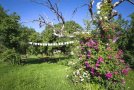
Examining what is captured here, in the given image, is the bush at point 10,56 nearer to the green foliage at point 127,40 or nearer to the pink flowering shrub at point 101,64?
the green foliage at point 127,40

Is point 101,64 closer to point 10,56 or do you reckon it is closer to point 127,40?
point 127,40

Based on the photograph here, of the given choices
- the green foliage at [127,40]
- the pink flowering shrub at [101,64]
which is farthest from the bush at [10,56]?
the pink flowering shrub at [101,64]

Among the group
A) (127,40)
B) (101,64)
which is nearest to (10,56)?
(127,40)

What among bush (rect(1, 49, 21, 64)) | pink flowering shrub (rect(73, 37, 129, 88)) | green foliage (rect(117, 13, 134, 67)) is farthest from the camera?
bush (rect(1, 49, 21, 64))

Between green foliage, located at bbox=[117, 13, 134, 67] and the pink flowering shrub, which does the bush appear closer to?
green foliage, located at bbox=[117, 13, 134, 67]

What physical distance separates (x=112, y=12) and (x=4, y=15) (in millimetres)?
22235

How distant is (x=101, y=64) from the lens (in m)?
9.92

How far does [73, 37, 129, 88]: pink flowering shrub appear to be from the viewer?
993 centimetres

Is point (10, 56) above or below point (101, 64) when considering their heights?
above

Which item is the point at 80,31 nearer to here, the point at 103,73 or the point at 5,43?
the point at 103,73

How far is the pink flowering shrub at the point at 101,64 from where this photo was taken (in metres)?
9.93

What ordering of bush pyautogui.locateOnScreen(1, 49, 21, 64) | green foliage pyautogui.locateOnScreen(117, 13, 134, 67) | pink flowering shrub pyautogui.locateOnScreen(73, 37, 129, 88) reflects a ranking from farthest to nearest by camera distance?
bush pyautogui.locateOnScreen(1, 49, 21, 64) < green foliage pyautogui.locateOnScreen(117, 13, 134, 67) < pink flowering shrub pyautogui.locateOnScreen(73, 37, 129, 88)

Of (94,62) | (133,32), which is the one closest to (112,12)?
(94,62)

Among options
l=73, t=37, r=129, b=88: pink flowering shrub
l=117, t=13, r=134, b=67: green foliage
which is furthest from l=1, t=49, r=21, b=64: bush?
l=73, t=37, r=129, b=88: pink flowering shrub
